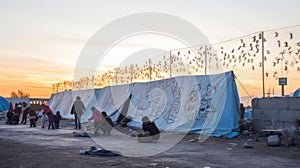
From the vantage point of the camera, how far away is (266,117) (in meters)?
16.9

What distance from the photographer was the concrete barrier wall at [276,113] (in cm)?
1517

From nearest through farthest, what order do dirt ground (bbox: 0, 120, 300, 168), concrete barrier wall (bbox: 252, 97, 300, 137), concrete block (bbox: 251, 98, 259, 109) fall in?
dirt ground (bbox: 0, 120, 300, 168) → concrete barrier wall (bbox: 252, 97, 300, 137) → concrete block (bbox: 251, 98, 259, 109)

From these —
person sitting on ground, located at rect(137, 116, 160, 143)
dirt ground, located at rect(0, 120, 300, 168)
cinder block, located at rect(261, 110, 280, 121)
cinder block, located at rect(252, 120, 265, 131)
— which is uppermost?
cinder block, located at rect(261, 110, 280, 121)

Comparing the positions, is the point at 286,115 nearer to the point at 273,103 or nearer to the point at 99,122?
the point at 273,103

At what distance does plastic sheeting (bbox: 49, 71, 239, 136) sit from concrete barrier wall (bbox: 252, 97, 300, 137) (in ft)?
2.96

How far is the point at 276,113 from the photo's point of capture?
16312 mm

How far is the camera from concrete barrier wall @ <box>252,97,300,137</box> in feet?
49.8

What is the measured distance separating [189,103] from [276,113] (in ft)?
16.5

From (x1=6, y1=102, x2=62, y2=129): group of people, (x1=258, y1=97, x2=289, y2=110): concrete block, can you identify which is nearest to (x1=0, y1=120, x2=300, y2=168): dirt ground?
(x1=258, y1=97, x2=289, y2=110): concrete block

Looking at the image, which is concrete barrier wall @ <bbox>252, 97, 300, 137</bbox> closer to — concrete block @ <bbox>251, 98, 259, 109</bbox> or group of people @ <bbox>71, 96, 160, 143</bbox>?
concrete block @ <bbox>251, 98, 259, 109</bbox>

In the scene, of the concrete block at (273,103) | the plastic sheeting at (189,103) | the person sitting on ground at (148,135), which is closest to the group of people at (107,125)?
the person sitting on ground at (148,135)

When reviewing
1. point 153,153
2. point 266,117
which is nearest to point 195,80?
point 266,117

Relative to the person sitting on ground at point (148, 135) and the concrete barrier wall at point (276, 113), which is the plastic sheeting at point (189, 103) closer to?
the concrete barrier wall at point (276, 113)

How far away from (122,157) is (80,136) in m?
7.30
